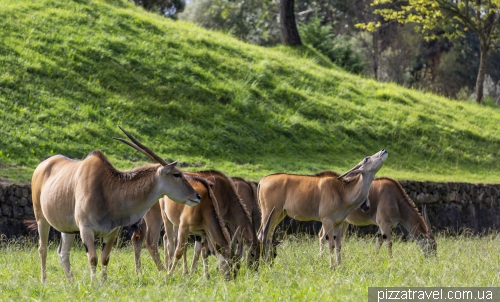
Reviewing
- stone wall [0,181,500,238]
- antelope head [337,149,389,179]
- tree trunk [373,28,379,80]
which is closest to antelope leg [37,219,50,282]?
antelope head [337,149,389,179]

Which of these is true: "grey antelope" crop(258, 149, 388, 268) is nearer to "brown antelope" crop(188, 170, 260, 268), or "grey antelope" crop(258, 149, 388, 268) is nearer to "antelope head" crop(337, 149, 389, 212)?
"antelope head" crop(337, 149, 389, 212)

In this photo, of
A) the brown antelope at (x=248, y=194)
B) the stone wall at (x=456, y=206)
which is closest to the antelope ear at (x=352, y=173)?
the brown antelope at (x=248, y=194)

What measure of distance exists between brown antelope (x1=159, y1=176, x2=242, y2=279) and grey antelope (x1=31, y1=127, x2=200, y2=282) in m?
0.72

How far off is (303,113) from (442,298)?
1721 centimetres

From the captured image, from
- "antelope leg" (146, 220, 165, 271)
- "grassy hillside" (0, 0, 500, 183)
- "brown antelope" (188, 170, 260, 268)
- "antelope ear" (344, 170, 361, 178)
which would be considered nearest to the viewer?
"brown antelope" (188, 170, 260, 268)

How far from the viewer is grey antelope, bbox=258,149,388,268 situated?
43.4ft

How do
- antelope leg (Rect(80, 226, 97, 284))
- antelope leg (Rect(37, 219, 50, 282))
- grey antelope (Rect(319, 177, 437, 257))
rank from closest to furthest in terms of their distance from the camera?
antelope leg (Rect(80, 226, 97, 284)) < antelope leg (Rect(37, 219, 50, 282)) < grey antelope (Rect(319, 177, 437, 257))

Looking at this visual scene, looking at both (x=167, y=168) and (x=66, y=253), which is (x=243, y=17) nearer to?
(x=66, y=253)

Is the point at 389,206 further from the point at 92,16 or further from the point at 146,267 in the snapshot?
the point at 92,16

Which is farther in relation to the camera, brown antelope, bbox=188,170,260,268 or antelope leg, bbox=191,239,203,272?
antelope leg, bbox=191,239,203,272

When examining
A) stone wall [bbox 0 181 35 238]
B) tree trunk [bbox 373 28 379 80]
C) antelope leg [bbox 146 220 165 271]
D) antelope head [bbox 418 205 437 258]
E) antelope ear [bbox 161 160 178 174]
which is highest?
tree trunk [bbox 373 28 379 80]

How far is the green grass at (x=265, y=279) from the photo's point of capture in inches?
340

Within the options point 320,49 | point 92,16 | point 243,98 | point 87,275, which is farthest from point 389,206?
point 320,49

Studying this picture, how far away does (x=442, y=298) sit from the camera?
8.45 m
